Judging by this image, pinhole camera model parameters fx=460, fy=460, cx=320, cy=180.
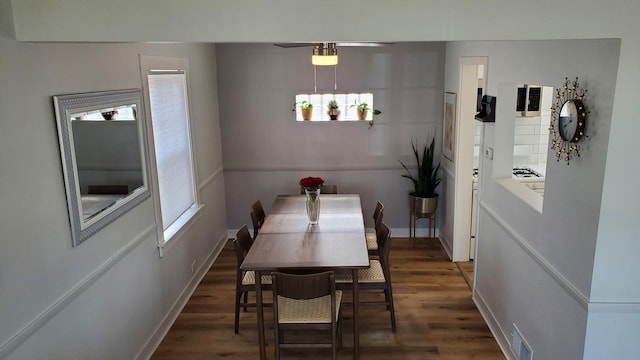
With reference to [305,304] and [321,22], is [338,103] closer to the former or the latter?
[305,304]

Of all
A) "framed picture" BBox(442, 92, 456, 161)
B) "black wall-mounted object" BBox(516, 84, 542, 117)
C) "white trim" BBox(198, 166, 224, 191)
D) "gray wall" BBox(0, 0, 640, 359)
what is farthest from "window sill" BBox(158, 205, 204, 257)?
"black wall-mounted object" BBox(516, 84, 542, 117)

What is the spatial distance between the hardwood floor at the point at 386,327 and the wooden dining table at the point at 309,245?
351 mm

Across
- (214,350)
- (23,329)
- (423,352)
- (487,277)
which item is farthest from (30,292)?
(487,277)

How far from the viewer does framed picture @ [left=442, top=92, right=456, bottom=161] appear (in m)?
4.85

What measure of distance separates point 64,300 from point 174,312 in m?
1.67

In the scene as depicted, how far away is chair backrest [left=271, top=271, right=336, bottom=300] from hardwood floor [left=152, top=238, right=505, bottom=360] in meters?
0.78

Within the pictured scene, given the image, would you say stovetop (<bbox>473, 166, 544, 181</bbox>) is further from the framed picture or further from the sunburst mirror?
the sunburst mirror

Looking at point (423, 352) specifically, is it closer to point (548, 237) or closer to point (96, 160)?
point (548, 237)

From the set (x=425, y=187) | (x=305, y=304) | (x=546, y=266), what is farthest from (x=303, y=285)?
(x=425, y=187)

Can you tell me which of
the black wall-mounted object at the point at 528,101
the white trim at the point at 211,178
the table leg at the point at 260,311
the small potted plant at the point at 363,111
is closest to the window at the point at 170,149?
the white trim at the point at 211,178

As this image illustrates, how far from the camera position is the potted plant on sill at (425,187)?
17.3 feet

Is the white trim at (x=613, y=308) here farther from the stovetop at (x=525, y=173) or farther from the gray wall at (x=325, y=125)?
the gray wall at (x=325, y=125)

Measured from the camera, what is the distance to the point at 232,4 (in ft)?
6.29

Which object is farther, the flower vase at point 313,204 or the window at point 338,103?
the window at point 338,103
